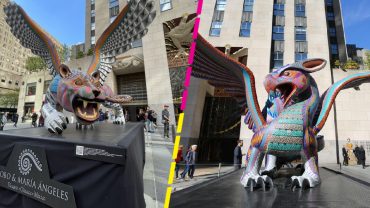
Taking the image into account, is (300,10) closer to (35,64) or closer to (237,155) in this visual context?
(237,155)

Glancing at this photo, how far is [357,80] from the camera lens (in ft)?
12.8

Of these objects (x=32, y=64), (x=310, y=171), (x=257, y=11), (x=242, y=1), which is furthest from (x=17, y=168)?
(x=257, y=11)

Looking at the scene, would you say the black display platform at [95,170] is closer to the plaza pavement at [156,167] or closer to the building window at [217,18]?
the plaza pavement at [156,167]

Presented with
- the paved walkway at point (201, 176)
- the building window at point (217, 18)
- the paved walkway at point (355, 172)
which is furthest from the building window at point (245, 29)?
the paved walkway at point (355, 172)

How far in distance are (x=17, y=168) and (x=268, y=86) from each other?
111 inches

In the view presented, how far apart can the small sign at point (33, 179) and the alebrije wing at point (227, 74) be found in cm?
221

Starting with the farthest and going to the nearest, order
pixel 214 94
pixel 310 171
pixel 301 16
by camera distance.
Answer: pixel 301 16 < pixel 214 94 < pixel 310 171

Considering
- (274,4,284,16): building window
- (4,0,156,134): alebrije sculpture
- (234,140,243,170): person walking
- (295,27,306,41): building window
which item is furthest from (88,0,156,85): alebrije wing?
(295,27,306,41): building window

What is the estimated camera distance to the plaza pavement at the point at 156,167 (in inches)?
137

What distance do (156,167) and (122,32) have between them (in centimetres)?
237

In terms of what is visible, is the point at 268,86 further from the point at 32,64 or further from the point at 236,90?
the point at 32,64

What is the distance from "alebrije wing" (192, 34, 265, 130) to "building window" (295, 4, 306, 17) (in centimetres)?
820

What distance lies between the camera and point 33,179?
2.10 meters

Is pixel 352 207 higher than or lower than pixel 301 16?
lower
